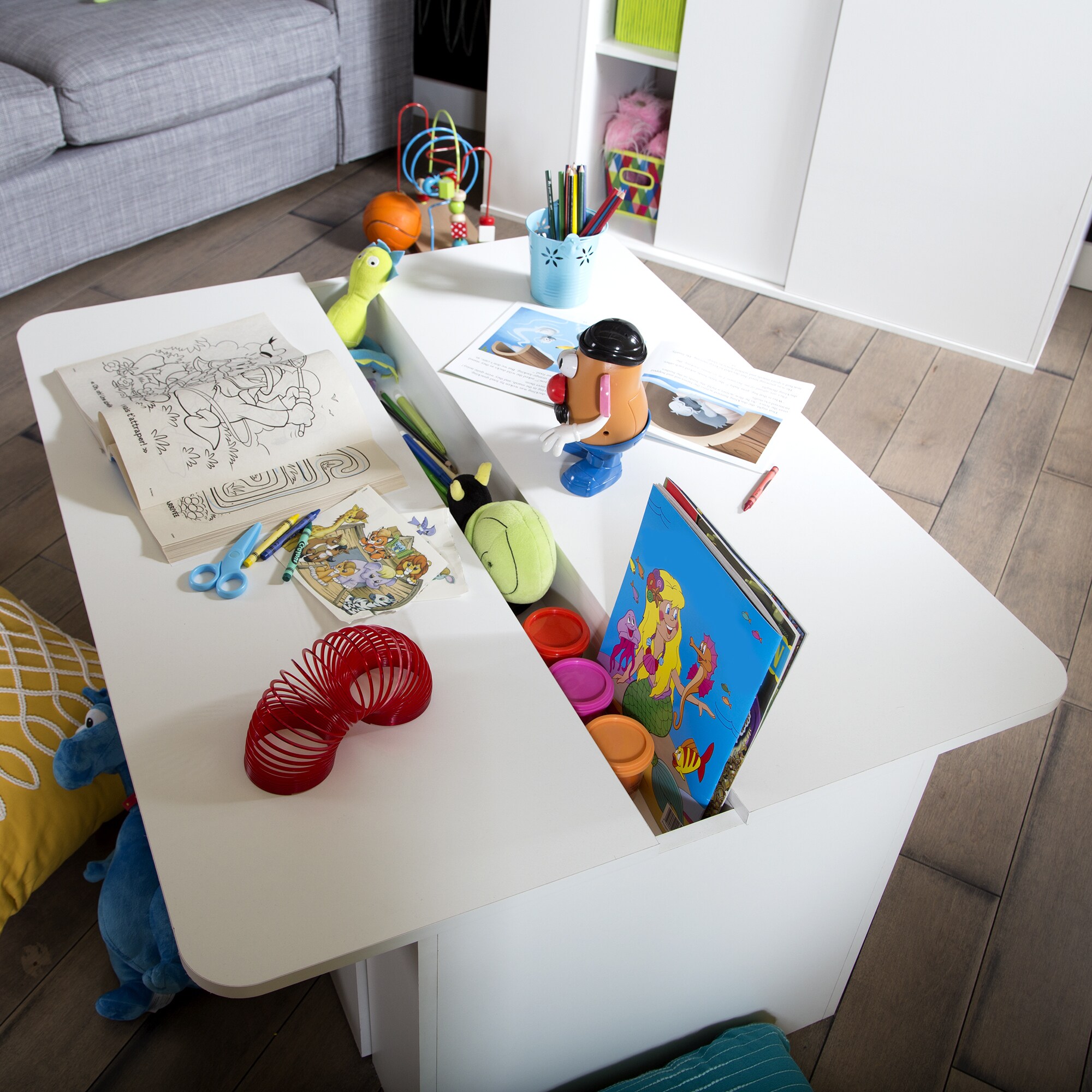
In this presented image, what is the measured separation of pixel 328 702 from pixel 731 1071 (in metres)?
0.55

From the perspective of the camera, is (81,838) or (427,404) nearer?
(81,838)

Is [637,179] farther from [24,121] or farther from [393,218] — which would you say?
[24,121]

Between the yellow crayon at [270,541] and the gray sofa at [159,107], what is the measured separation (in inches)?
60.8

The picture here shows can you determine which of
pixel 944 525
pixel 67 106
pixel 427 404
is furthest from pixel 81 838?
pixel 67 106

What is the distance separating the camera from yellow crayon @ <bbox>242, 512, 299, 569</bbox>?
0.92 meters

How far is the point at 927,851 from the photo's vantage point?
128 centimetres

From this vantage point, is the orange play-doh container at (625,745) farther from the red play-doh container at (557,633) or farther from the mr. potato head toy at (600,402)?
the mr. potato head toy at (600,402)

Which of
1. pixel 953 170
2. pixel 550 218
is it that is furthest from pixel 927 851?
pixel 953 170

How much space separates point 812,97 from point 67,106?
5.38ft

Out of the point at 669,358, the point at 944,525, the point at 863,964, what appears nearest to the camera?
the point at 863,964

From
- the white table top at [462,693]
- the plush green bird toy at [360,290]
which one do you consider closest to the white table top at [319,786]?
the white table top at [462,693]

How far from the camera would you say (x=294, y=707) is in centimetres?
72

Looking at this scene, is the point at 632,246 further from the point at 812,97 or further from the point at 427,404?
the point at 427,404

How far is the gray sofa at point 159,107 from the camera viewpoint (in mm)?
2061
